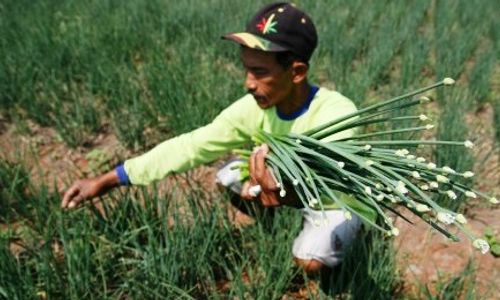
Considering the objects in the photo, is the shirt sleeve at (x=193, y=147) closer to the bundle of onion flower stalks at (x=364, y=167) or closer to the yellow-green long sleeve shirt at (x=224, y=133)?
the yellow-green long sleeve shirt at (x=224, y=133)

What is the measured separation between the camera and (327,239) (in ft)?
5.44

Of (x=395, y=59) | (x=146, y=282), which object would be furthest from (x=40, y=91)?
(x=395, y=59)

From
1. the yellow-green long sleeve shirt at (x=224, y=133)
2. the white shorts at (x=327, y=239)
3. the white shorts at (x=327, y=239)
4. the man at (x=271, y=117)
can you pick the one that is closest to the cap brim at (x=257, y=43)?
the man at (x=271, y=117)

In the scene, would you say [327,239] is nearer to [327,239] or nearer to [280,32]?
[327,239]

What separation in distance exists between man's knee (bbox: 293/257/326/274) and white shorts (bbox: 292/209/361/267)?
0.03 ft

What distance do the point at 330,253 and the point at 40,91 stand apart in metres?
1.99

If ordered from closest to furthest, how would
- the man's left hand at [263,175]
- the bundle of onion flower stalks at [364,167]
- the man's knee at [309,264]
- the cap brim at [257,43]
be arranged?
the bundle of onion flower stalks at [364,167] < the man's left hand at [263,175] < the cap brim at [257,43] < the man's knee at [309,264]

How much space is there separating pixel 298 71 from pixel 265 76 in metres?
0.13

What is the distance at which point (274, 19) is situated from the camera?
1.52 meters

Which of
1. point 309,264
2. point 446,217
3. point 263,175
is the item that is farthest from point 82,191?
point 446,217

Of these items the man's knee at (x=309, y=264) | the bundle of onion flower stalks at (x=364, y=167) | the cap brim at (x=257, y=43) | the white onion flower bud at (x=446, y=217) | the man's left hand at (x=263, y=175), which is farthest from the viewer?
the man's knee at (x=309, y=264)

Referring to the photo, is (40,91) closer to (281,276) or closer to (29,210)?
(29,210)

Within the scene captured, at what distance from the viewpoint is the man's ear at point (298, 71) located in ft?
5.15

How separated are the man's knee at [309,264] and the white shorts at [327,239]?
0.01 metres
